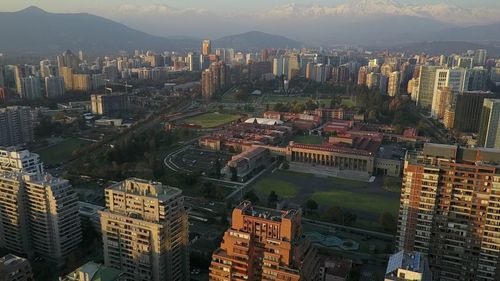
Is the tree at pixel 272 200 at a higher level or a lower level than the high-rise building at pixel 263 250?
lower

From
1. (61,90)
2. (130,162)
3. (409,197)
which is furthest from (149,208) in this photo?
(61,90)

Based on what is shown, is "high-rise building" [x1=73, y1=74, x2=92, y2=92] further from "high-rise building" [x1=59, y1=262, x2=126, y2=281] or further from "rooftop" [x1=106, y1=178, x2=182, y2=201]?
"high-rise building" [x1=59, y1=262, x2=126, y2=281]

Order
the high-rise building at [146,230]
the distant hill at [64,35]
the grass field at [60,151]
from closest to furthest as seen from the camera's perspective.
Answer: the high-rise building at [146,230], the grass field at [60,151], the distant hill at [64,35]

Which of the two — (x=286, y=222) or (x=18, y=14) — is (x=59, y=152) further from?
(x=18, y=14)

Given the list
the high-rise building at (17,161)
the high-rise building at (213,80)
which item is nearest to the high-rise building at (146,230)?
the high-rise building at (17,161)

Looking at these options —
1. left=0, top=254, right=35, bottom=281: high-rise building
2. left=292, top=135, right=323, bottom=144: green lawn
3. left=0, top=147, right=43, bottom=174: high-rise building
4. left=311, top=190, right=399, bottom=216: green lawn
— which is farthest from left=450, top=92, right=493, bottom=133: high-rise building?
left=0, top=254, right=35, bottom=281: high-rise building

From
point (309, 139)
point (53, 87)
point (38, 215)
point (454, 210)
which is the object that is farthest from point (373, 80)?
point (38, 215)

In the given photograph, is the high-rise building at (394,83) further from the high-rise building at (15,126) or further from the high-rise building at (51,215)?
the high-rise building at (51,215)

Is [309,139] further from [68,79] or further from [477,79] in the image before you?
[68,79]
